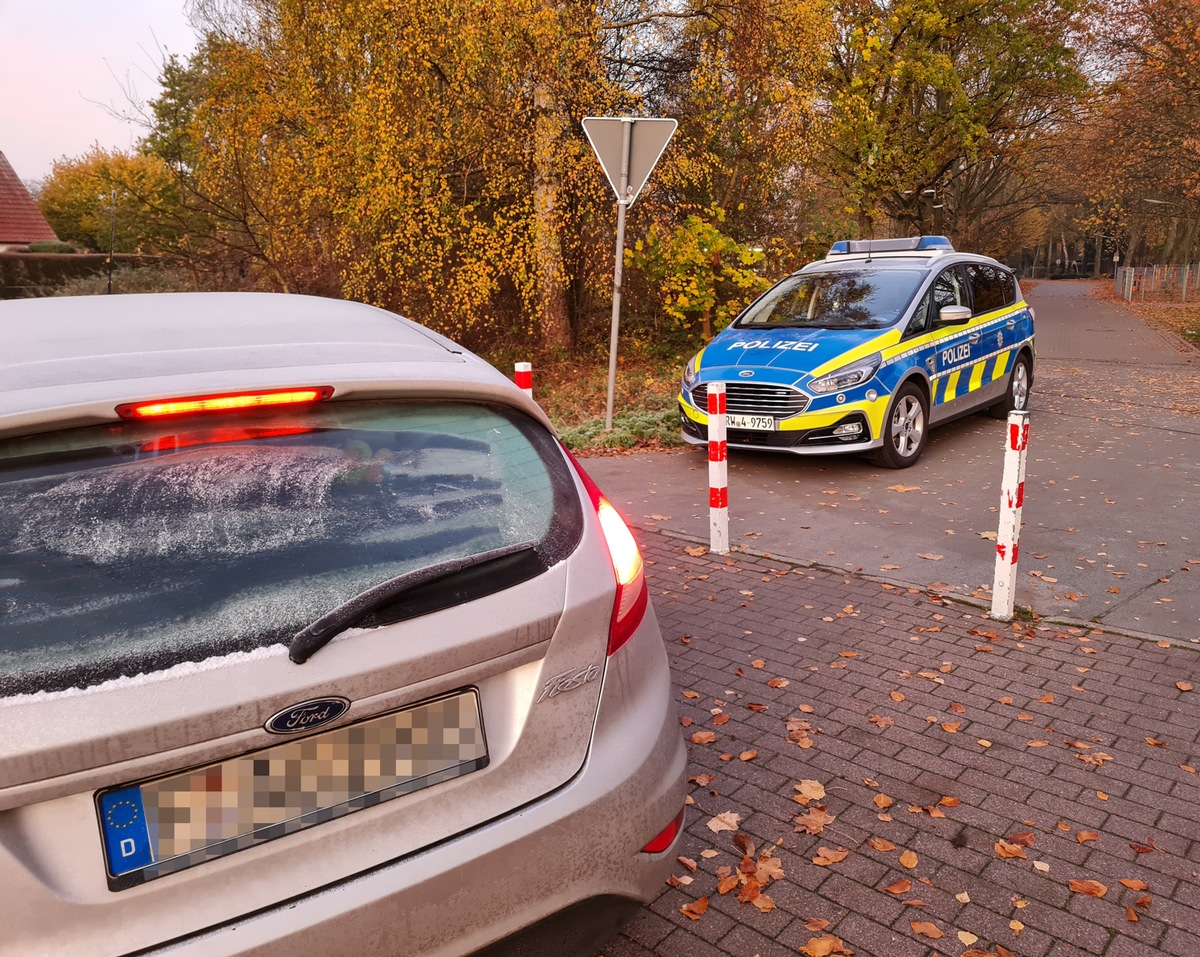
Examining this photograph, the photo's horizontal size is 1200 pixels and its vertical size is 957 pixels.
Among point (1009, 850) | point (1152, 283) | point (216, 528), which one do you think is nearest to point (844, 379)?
point (1009, 850)

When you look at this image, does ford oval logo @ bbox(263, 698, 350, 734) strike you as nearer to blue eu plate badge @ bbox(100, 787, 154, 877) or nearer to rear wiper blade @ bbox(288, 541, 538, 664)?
rear wiper blade @ bbox(288, 541, 538, 664)

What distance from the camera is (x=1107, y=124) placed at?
102 ft

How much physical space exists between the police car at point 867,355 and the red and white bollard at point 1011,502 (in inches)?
137

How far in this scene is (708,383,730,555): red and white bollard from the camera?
6.61m

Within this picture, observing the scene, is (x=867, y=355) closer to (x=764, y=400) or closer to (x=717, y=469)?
(x=764, y=400)

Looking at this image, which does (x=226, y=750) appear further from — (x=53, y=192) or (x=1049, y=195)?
(x=53, y=192)

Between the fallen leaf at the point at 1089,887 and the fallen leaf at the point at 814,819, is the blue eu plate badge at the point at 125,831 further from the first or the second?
the fallen leaf at the point at 1089,887

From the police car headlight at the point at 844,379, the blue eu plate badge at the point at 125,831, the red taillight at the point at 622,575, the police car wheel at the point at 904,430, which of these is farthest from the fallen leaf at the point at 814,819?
the police car wheel at the point at 904,430

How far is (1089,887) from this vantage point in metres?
3.09

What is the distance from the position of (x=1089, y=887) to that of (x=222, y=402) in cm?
292

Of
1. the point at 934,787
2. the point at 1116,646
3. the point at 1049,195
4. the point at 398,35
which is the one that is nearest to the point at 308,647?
the point at 934,787

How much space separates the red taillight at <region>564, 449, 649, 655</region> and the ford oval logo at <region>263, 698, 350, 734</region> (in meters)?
0.68

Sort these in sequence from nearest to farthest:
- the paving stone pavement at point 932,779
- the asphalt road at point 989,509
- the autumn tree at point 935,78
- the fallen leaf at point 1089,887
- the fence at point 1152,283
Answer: the paving stone pavement at point 932,779, the fallen leaf at point 1089,887, the asphalt road at point 989,509, the autumn tree at point 935,78, the fence at point 1152,283

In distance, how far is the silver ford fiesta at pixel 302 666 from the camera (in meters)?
1.64
